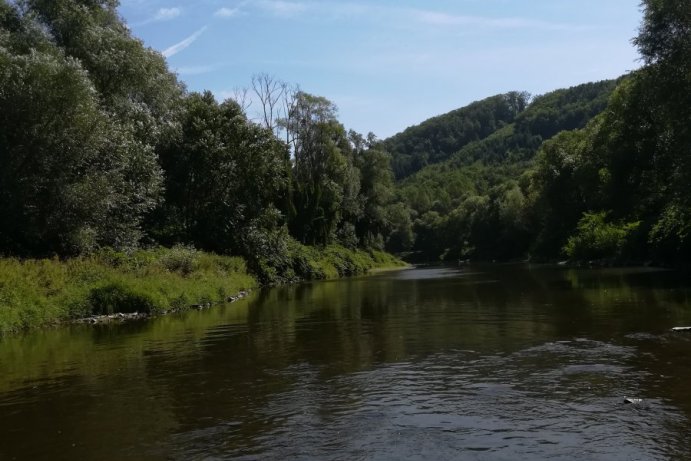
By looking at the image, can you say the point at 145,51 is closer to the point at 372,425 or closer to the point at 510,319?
the point at 510,319

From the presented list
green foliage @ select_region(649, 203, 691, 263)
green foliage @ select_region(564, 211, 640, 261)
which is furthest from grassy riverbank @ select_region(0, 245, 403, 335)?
green foliage @ select_region(564, 211, 640, 261)

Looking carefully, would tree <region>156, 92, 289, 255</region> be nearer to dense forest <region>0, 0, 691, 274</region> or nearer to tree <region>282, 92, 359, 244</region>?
dense forest <region>0, 0, 691, 274</region>

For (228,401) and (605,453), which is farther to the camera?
(228,401)

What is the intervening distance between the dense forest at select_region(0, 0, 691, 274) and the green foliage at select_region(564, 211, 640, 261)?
24 cm

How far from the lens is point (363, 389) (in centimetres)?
1304

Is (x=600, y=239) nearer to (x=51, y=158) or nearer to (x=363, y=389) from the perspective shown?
(x=51, y=158)

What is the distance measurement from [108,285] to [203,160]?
21845 millimetres

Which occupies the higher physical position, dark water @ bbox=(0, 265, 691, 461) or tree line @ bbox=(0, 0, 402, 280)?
tree line @ bbox=(0, 0, 402, 280)

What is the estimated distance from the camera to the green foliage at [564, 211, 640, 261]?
2468 inches

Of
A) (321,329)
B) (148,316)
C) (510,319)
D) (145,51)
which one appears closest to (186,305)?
(148,316)

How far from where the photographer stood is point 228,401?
12453mm

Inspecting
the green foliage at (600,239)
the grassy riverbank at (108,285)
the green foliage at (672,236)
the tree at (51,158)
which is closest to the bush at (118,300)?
the grassy riverbank at (108,285)

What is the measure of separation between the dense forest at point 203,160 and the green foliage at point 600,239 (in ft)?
0.80

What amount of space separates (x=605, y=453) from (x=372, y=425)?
3782 millimetres
